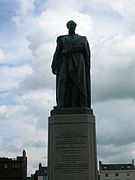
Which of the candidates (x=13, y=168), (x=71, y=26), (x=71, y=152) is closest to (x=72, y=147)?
(x=71, y=152)

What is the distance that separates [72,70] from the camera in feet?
52.1

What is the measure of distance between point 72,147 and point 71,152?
21cm

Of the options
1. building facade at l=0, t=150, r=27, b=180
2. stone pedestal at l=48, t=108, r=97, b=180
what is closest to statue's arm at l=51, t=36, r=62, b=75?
stone pedestal at l=48, t=108, r=97, b=180

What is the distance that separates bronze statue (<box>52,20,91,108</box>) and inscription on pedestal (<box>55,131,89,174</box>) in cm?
150

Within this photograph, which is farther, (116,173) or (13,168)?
(13,168)

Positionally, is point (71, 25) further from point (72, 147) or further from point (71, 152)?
point (71, 152)

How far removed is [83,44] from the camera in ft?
52.6

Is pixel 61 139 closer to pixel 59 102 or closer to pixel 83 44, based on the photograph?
pixel 59 102

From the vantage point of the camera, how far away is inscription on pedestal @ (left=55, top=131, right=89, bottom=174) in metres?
14.2

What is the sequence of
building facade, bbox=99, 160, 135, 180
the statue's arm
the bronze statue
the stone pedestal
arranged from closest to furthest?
the stone pedestal, the bronze statue, the statue's arm, building facade, bbox=99, 160, 135, 180

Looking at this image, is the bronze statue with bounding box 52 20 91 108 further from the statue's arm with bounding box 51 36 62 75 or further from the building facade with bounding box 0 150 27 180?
the building facade with bounding box 0 150 27 180

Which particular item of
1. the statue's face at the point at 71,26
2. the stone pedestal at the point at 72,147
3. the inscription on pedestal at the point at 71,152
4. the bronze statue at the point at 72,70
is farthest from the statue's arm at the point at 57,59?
the inscription on pedestal at the point at 71,152

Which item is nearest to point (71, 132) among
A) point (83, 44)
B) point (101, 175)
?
point (83, 44)

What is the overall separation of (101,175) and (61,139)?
11103cm
